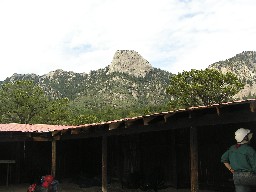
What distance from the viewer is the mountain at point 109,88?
281ft

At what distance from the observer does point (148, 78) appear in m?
103

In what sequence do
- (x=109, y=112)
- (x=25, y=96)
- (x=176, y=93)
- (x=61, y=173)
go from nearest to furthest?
(x=61, y=173), (x=176, y=93), (x=25, y=96), (x=109, y=112)

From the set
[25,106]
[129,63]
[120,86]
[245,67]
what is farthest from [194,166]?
[129,63]

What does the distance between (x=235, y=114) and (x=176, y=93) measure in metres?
33.4

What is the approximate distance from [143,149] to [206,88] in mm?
26201

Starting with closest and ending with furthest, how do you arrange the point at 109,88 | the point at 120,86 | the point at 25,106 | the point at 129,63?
the point at 25,106 < the point at 109,88 < the point at 120,86 < the point at 129,63

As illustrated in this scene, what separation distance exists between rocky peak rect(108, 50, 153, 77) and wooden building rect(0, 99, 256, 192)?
97018 millimetres

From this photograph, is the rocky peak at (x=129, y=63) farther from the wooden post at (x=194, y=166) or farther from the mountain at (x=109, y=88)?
the wooden post at (x=194, y=166)

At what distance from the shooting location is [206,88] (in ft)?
130

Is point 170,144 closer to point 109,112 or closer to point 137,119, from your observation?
point 137,119

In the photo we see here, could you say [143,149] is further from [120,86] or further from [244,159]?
[120,86]

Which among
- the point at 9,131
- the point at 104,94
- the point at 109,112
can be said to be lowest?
the point at 9,131

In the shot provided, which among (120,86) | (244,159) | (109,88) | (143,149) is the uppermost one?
(120,86)

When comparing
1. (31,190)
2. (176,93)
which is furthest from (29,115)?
Answer: (31,190)
